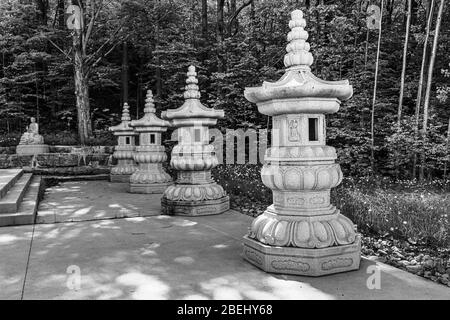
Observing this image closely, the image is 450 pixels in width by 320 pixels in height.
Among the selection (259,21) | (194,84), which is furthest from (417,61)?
(194,84)

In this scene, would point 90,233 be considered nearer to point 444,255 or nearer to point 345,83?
point 345,83

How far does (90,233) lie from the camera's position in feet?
17.5

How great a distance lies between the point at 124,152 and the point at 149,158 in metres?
2.76

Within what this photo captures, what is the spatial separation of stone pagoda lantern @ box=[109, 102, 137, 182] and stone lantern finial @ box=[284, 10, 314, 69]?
896cm

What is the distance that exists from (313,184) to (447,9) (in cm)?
1212

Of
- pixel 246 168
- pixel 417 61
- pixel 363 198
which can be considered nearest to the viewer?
pixel 363 198

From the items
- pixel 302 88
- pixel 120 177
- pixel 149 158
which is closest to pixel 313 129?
pixel 302 88

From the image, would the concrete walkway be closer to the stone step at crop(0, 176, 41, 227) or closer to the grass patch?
the stone step at crop(0, 176, 41, 227)

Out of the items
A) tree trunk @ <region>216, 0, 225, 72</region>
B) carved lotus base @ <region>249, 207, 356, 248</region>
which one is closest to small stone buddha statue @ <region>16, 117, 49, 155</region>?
tree trunk @ <region>216, 0, 225, 72</region>

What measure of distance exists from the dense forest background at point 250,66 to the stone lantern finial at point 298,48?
737cm

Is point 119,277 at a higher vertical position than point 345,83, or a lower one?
lower

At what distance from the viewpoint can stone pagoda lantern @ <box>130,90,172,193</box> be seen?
960 cm

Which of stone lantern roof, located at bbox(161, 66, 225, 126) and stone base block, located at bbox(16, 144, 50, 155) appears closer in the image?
stone lantern roof, located at bbox(161, 66, 225, 126)

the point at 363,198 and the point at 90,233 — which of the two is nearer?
the point at 90,233
